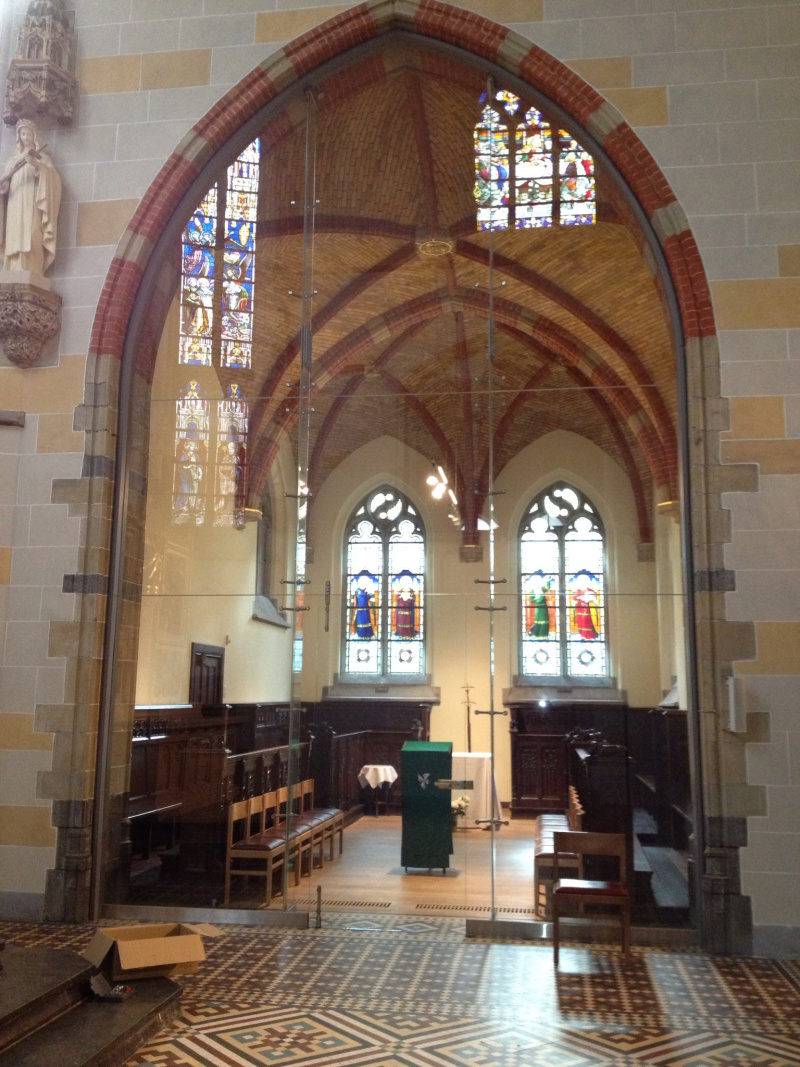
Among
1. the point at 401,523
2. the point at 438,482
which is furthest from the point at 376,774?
the point at 438,482

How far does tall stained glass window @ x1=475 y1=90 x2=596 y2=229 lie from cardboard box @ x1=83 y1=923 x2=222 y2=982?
5629 mm

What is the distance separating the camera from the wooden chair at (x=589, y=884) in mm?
5762

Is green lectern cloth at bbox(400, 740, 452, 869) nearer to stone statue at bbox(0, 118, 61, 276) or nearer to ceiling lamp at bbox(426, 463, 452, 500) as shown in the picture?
ceiling lamp at bbox(426, 463, 452, 500)

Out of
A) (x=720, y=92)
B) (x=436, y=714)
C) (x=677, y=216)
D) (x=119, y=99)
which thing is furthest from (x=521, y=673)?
(x=119, y=99)

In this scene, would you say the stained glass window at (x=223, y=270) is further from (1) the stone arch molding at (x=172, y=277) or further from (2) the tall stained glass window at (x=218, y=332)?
(1) the stone arch molding at (x=172, y=277)

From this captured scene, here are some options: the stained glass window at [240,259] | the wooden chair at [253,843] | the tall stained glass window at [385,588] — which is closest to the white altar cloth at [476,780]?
the tall stained glass window at [385,588]

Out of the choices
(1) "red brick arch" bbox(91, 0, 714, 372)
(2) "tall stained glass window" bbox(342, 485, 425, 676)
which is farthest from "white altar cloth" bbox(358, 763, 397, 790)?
(1) "red brick arch" bbox(91, 0, 714, 372)

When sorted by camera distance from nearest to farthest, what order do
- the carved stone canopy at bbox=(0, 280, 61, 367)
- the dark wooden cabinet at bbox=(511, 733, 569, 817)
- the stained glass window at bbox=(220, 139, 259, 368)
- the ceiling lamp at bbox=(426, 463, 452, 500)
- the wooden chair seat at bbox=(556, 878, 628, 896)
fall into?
1. the wooden chair seat at bbox=(556, 878, 628, 896)
2. the dark wooden cabinet at bbox=(511, 733, 569, 817)
3. the carved stone canopy at bbox=(0, 280, 61, 367)
4. the ceiling lamp at bbox=(426, 463, 452, 500)
5. the stained glass window at bbox=(220, 139, 259, 368)

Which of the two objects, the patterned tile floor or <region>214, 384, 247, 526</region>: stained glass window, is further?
<region>214, 384, 247, 526</region>: stained glass window

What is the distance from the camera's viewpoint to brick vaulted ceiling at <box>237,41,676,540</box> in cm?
728

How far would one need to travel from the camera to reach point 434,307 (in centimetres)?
762

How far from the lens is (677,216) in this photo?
6930mm

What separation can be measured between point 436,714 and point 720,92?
198 inches

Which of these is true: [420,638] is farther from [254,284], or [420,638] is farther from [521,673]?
[254,284]
